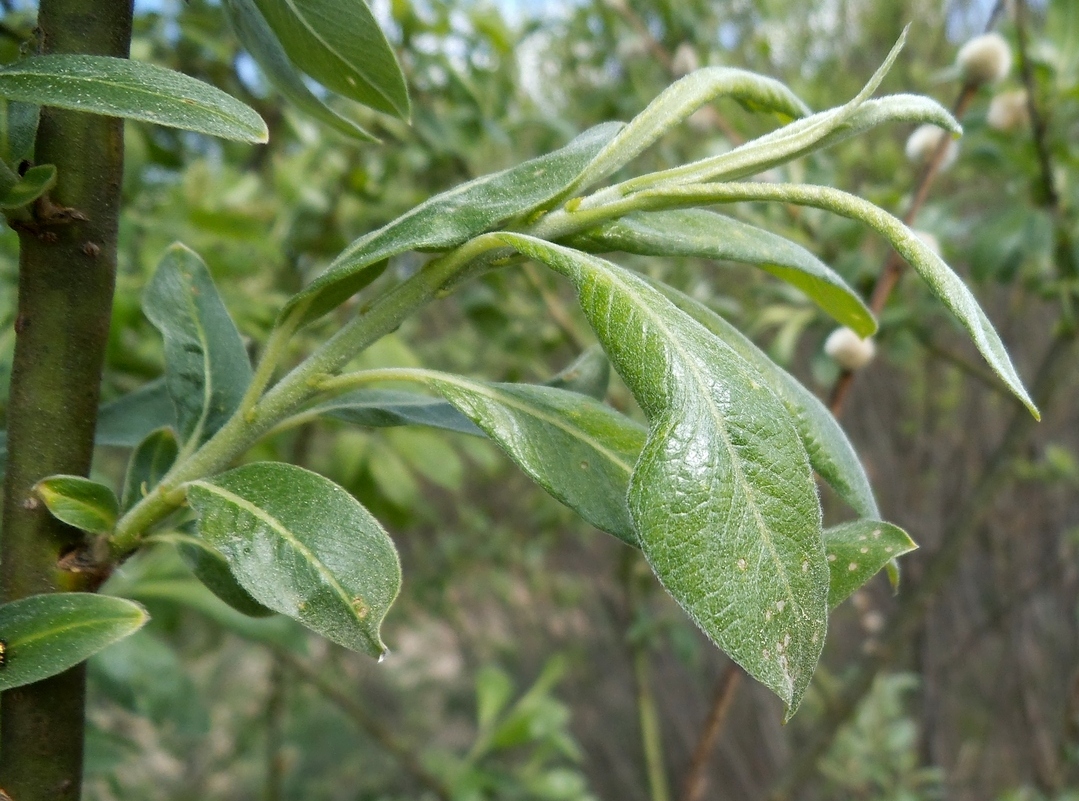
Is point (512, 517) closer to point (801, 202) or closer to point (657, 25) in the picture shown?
point (657, 25)

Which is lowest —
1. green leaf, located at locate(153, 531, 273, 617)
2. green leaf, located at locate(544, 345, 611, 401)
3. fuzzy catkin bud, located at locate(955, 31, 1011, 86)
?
green leaf, located at locate(153, 531, 273, 617)

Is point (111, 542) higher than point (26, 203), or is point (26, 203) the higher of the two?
point (26, 203)

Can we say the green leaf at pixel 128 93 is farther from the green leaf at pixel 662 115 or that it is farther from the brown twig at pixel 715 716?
the brown twig at pixel 715 716

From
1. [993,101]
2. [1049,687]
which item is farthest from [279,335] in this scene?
[1049,687]

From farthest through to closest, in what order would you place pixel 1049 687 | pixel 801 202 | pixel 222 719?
pixel 222 719
pixel 1049 687
pixel 801 202

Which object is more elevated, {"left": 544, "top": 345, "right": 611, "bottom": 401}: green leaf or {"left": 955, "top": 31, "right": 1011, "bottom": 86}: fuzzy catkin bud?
{"left": 955, "top": 31, "right": 1011, "bottom": 86}: fuzzy catkin bud

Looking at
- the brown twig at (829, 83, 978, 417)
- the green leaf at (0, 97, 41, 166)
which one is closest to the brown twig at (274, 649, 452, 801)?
the brown twig at (829, 83, 978, 417)

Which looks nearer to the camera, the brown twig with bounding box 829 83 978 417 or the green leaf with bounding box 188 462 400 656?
the green leaf with bounding box 188 462 400 656

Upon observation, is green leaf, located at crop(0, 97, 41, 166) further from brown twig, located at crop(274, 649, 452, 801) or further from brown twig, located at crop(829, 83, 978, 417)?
brown twig, located at crop(274, 649, 452, 801)
